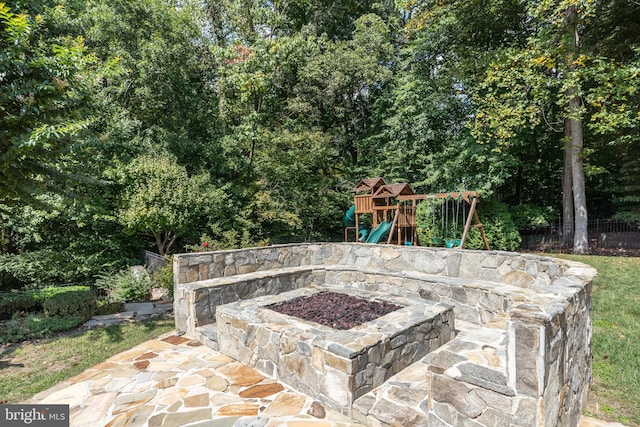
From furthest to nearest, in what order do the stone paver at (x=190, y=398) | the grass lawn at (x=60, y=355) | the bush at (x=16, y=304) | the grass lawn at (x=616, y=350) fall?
1. the bush at (x=16, y=304)
2. the grass lawn at (x=60, y=355)
3. the grass lawn at (x=616, y=350)
4. the stone paver at (x=190, y=398)

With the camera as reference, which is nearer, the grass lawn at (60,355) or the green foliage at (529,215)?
the grass lawn at (60,355)

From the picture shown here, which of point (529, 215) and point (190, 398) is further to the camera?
point (529, 215)

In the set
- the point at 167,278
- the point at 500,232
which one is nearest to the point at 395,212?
the point at 500,232

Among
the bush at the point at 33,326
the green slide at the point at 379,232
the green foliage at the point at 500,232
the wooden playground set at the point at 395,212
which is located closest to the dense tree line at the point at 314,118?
the green foliage at the point at 500,232

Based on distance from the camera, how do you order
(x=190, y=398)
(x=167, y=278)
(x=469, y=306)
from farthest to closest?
(x=167, y=278) → (x=469, y=306) → (x=190, y=398)

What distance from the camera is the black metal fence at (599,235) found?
10672 millimetres

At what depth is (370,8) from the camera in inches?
578

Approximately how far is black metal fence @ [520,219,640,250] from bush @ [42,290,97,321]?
13328mm

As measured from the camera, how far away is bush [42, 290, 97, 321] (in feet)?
16.9

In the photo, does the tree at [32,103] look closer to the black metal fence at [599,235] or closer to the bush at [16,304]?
the bush at [16,304]

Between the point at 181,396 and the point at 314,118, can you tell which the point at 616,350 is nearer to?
the point at 181,396

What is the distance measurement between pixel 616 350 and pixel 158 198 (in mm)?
8852

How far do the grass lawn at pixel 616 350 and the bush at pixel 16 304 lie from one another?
27.5 feet

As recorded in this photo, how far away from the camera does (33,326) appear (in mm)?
4734
